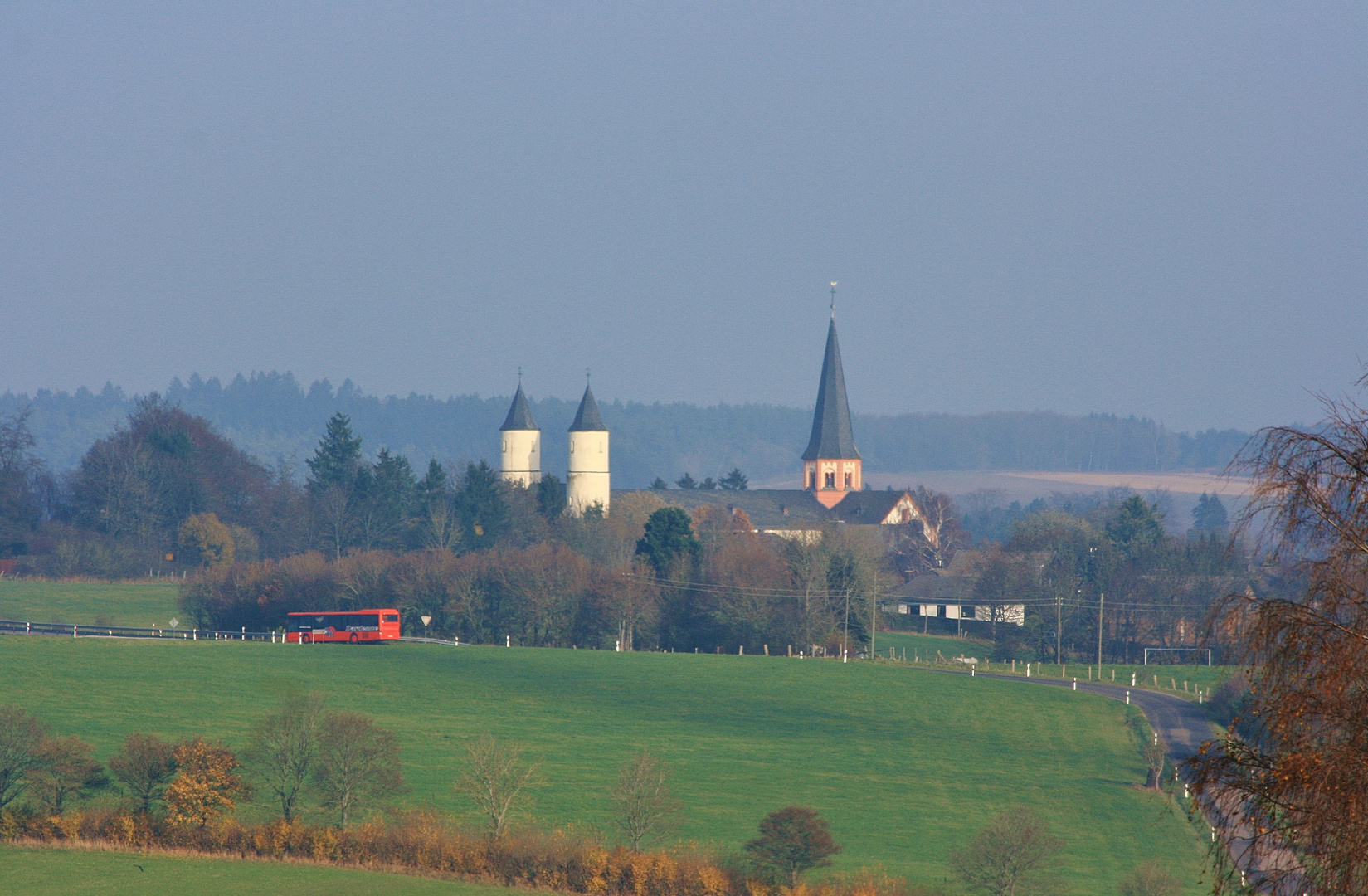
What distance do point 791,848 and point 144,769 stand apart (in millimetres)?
16526

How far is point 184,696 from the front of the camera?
173 ft

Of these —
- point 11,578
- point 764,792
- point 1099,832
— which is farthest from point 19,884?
point 11,578

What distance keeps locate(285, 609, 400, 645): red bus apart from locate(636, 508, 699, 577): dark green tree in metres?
17.6

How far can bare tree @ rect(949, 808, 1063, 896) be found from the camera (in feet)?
103

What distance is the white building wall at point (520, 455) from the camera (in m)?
129

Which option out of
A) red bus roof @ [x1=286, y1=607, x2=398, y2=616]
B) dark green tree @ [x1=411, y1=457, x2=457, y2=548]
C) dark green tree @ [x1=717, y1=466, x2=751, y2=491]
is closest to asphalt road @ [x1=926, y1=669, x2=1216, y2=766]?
red bus roof @ [x1=286, y1=607, x2=398, y2=616]

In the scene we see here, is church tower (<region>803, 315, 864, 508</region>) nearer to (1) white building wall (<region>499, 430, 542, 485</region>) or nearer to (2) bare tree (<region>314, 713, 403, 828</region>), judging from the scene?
(1) white building wall (<region>499, 430, 542, 485</region>)

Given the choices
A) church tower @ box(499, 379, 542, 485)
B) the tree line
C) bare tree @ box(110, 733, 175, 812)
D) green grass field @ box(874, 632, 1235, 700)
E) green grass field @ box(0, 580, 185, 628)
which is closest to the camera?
the tree line

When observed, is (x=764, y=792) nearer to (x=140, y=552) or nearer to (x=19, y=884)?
(x=19, y=884)

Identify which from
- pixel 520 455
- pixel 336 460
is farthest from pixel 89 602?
pixel 520 455

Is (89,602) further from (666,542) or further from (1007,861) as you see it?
(1007,861)

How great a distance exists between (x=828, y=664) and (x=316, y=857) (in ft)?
127

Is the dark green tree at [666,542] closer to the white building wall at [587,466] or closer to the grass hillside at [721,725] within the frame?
the grass hillside at [721,725]

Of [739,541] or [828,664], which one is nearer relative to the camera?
[828,664]
